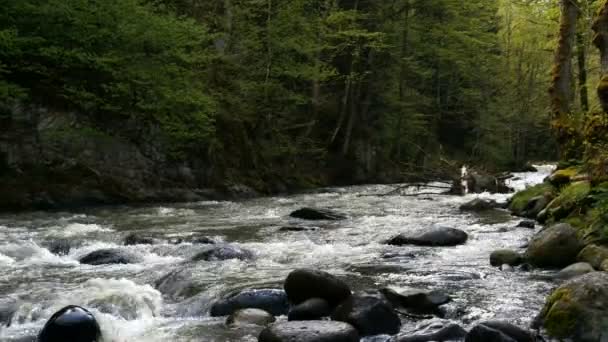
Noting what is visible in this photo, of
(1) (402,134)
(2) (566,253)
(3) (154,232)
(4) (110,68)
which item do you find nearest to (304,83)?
(1) (402,134)

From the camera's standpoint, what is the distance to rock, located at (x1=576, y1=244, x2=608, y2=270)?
Result: 793 cm

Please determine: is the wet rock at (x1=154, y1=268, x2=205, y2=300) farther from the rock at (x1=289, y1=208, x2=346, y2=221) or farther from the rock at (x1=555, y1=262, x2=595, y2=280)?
the rock at (x1=289, y1=208, x2=346, y2=221)

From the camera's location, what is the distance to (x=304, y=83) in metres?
29.4

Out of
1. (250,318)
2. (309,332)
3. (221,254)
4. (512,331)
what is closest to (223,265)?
(221,254)

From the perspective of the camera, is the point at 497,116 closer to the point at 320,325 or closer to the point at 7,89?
the point at 7,89

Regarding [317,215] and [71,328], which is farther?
[317,215]

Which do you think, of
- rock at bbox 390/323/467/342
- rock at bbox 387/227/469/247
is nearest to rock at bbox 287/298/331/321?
rock at bbox 390/323/467/342

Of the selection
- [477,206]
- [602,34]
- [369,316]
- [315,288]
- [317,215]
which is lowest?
[317,215]

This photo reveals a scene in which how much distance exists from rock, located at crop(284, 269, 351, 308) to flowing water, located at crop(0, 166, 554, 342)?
0.82 metres

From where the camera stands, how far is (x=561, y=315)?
231 inches

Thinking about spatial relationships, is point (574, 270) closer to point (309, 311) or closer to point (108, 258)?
point (309, 311)

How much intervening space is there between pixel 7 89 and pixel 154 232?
20.9 feet

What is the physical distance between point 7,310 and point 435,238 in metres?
6.77

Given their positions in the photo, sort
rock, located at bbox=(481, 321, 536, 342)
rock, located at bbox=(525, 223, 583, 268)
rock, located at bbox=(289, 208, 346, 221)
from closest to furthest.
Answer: rock, located at bbox=(481, 321, 536, 342) < rock, located at bbox=(525, 223, 583, 268) < rock, located at bbox=(289, 208, 346, 221)
